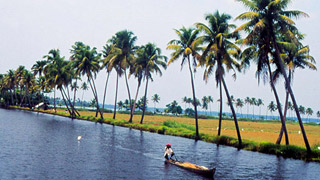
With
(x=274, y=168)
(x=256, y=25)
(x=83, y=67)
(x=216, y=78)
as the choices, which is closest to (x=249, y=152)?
(x=274, y=168)

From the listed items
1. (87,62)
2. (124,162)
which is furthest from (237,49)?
(87,62)

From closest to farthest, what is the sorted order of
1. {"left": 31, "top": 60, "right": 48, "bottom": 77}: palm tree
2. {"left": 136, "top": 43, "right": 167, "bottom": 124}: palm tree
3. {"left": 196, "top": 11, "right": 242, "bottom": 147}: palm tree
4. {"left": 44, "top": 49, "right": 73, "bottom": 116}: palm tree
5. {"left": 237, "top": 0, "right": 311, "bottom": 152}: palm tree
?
{"left": 237, "top": 0, "right": 311, "bottom": 152}: palm tree, {"left": 196, "top": 11, "right": 242, "bottom": 147}: palm tree, {"left": 136, "top": 43, "right": 167, "bottom": 124}: palm tree, {"left": 44, "top": 49, "right": 73, "bottom": 116}: palm tree, {"left": 31, "top": 60, "right": 48, "bottom": 77}: palm tree

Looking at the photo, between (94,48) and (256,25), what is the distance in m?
58.5

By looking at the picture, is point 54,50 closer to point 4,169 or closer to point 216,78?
point 216,78

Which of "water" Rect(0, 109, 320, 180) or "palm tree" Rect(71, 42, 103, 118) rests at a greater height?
"palm tree" Rect(71, 42, 103, 118)

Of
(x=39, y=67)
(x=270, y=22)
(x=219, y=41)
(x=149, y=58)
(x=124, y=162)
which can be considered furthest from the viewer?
(x=39, y=67)

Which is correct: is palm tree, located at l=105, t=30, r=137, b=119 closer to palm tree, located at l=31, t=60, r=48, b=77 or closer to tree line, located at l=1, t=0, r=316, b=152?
tree line, located at l=1, t=0, r=316, b=152

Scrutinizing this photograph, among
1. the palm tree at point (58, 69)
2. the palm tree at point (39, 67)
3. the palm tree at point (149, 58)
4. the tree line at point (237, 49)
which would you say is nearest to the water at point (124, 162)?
the tree line at point (237, 49)

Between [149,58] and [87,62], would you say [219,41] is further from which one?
[87,62]

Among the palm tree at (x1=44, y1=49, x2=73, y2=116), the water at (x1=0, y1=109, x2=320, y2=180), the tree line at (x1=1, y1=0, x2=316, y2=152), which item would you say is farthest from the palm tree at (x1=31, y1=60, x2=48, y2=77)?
the water at (x1=0, y1=109, x2=320, y2=180)

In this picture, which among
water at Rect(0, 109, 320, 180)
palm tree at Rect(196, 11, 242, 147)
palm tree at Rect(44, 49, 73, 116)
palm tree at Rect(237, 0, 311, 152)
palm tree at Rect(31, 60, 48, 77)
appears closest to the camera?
water at Rect(0, 109, 320, 180)

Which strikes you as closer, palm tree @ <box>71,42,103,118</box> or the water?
the water

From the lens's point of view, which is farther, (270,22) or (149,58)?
(149,58)

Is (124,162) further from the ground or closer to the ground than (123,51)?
closer to the ground
